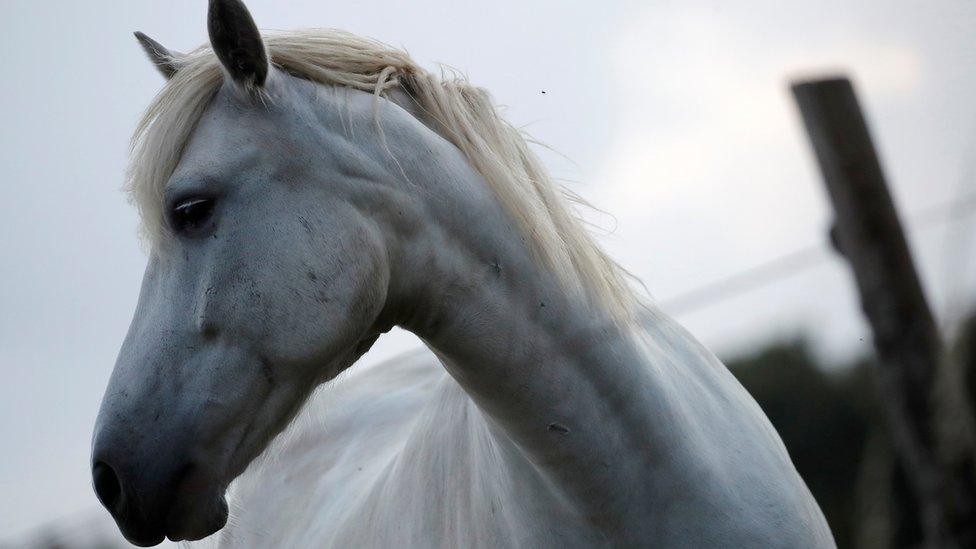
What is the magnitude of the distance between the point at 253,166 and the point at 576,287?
25.1 inches

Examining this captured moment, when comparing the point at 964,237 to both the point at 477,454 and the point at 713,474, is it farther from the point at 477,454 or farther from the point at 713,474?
the point at 477,454

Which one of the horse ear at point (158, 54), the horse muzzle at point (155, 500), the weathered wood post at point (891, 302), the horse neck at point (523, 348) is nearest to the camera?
the weathered wood post at point (891, 302)

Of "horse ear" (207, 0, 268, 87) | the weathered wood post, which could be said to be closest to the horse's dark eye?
"horse ear" (207, 0, 268, 87)

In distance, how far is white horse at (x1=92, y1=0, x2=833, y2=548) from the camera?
5.24ft

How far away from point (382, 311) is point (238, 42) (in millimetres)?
555

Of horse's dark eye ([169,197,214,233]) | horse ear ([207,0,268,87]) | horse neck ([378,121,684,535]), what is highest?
horse ear ([207,0,268,87])

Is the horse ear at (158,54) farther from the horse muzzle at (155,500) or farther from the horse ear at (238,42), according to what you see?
the horse muzzle at (155,500)

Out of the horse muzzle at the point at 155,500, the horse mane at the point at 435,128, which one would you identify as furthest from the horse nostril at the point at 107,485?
the horse mane at the point at 435,128

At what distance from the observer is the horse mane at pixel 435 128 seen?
1725mm

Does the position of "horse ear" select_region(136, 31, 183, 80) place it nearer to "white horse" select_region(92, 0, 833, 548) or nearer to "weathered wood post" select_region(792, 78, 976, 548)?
"white horse" select_region(92, 0, 833, 548)

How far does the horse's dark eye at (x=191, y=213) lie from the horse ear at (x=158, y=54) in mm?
488

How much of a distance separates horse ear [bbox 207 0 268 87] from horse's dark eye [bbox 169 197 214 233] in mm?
243

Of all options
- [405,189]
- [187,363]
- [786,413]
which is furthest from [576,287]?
[786,413]

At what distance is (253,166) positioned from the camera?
167 cm
